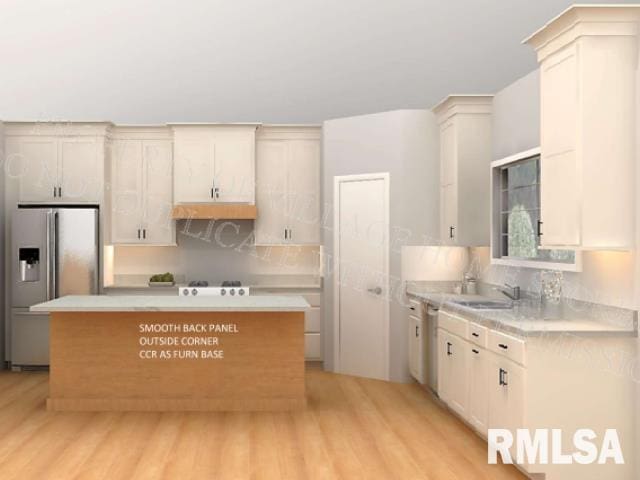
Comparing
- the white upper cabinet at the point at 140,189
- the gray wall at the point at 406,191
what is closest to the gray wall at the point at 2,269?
the white upper cabinet at the point at 140,189

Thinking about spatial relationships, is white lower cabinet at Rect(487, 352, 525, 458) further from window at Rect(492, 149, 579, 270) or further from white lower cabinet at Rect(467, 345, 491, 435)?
window at Rect(492, 149, 579, 270)

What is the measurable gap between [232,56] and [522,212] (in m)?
5.03

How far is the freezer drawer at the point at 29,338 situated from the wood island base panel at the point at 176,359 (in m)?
2.09

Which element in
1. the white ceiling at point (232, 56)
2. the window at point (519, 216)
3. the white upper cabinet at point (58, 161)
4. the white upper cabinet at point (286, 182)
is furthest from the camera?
the white ceiling at point (232, 56)

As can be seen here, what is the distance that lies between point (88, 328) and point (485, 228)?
356 cm

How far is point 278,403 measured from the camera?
6055 millimetres

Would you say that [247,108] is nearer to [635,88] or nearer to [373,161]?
[373,161]

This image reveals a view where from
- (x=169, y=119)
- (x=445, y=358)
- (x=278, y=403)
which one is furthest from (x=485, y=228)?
(x=169, y=119)

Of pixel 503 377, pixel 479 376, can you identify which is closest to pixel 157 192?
pixel 479 376

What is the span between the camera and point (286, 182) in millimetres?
8539

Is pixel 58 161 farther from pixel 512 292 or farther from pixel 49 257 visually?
pixel 512 292

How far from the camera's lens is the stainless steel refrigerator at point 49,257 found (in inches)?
311

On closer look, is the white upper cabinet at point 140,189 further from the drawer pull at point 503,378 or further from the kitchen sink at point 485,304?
the drawer pull at point 503,378

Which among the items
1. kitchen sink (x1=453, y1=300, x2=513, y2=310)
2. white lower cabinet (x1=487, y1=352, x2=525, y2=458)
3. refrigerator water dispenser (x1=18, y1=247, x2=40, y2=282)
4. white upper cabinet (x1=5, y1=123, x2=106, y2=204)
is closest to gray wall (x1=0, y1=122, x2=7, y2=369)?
Answer: white upper cabinet (x1=5, y1=123, x2=106, y2=204)
